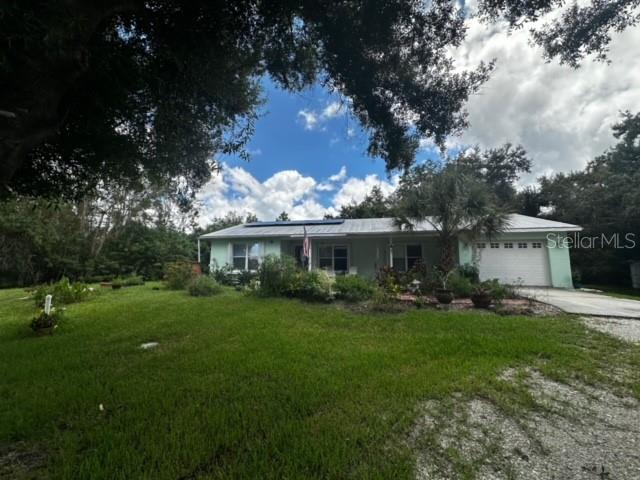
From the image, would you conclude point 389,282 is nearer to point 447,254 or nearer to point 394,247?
point 447,254

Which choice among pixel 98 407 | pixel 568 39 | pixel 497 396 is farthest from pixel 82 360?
pixel 568 39

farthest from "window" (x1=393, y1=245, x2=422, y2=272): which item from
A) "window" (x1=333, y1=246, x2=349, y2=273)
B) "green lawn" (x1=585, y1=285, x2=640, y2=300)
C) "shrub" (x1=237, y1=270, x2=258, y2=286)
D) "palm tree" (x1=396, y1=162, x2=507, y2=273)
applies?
"green lawn" (x1=585, y1=285, x2=640, y2=300)

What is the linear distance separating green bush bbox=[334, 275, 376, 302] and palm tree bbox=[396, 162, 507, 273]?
13.1 ft

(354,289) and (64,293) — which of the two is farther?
(64,293)

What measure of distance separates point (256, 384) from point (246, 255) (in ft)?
43.8

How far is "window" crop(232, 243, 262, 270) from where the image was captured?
1617cm

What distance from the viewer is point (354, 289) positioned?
9.25 metres

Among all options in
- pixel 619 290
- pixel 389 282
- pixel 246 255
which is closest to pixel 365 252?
pixel 389 282

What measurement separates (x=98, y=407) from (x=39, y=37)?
11.0 feet

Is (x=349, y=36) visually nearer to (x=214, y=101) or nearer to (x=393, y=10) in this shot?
(x=393, y=10)

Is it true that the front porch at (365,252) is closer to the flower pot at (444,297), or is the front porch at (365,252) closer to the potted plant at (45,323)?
the flower pot at (444,297)

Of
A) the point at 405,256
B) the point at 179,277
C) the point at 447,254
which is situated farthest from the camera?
the point at 405,256

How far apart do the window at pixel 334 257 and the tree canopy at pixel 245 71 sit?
12.3 meters

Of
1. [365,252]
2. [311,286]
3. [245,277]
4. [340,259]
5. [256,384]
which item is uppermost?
[365,252]
